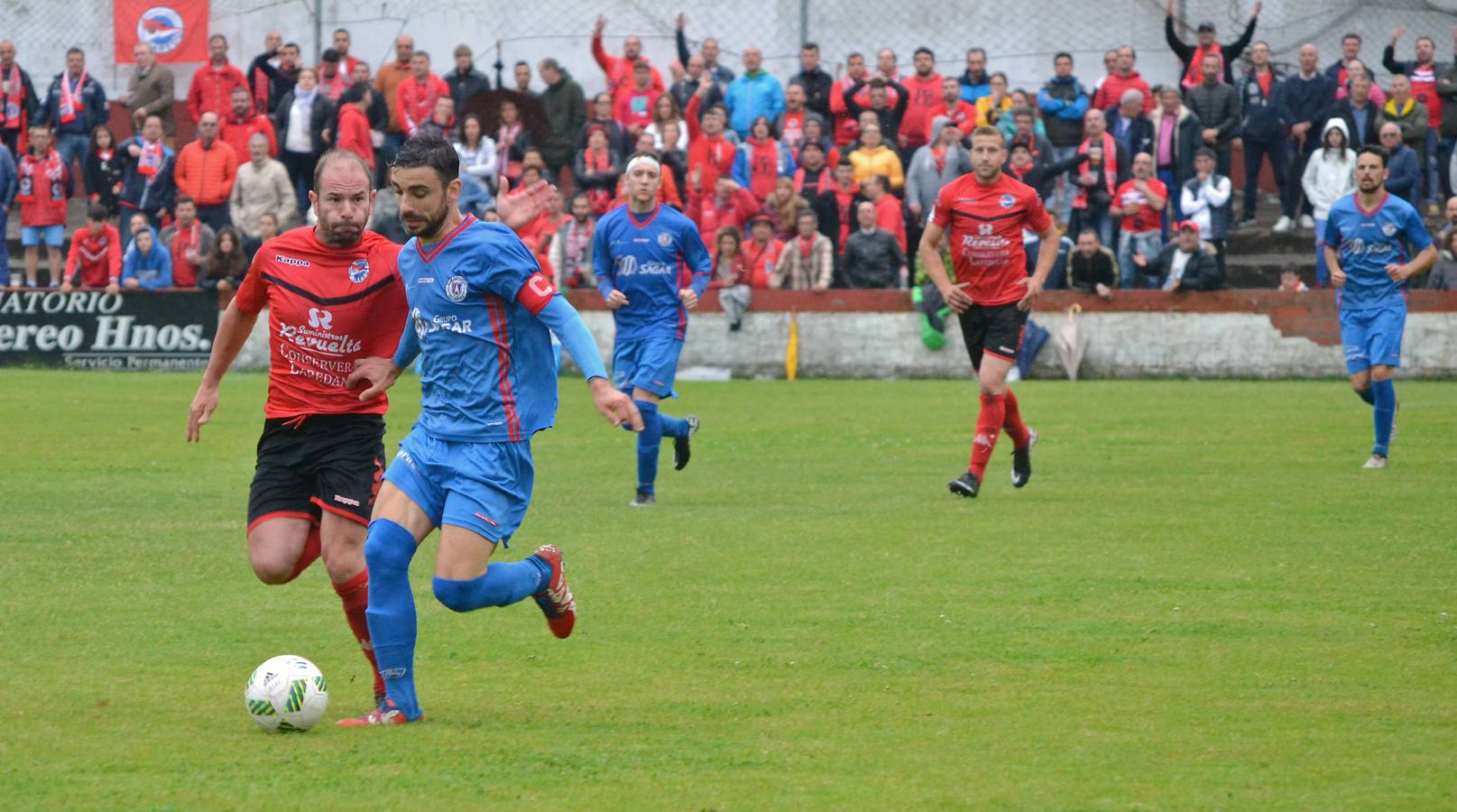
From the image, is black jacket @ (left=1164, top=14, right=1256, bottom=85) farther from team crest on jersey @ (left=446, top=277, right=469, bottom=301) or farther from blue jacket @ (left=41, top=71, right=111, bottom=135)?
team crest on jersey @ (left=446, top=277, right=469, bottom=301)

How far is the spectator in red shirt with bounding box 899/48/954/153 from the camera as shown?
23266 mm

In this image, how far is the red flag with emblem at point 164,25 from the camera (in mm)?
27250

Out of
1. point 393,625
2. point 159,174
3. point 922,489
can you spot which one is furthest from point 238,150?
point 393,625

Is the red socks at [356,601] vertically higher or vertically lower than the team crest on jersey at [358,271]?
lower

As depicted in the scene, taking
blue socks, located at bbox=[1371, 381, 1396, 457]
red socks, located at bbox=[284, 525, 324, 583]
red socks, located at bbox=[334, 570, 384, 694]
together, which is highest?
red socks, located at bbox=[284, 525, 324, 583]

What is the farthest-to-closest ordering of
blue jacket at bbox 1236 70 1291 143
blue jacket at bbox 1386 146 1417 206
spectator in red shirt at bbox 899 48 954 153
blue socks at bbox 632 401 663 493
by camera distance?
spectator in red shirt at bbox 899 48 954 153 → blue jacket at bbox 1236 70 1291 143 → blue jacket at bbox 1386 146 1417 206 → blue socks at bbox 632 401 663 493

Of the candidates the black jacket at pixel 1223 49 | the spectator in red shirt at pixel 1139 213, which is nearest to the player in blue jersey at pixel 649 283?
the spectator in red shirt at pixel 1139 213

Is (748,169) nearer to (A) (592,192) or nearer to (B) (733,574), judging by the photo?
(A) (592,192)

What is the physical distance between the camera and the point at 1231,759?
553cm

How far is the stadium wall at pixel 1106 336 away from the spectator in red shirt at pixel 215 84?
12.0 ft

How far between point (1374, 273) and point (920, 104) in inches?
396

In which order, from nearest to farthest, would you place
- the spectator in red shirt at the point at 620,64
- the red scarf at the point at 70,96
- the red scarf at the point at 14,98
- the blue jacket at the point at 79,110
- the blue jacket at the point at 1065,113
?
1. the blue jacket at the point at 1065,113
2. the spectator in red shirt at the point at 620,64
3. the red scarf at the point at 70,96
4. the blue jacket at the point at 79,110
5. the red scarf at the point at 14,98

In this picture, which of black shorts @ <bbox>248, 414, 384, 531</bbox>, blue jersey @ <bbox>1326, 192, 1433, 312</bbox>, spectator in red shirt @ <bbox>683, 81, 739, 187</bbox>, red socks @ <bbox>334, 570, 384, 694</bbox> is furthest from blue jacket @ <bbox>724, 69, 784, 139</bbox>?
red socks @ <bbox>334, 570, 384, 694</bbox>

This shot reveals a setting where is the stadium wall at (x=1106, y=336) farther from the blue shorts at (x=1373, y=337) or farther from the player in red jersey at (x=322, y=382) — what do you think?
the player in red jersey at (x=322, y=382)
